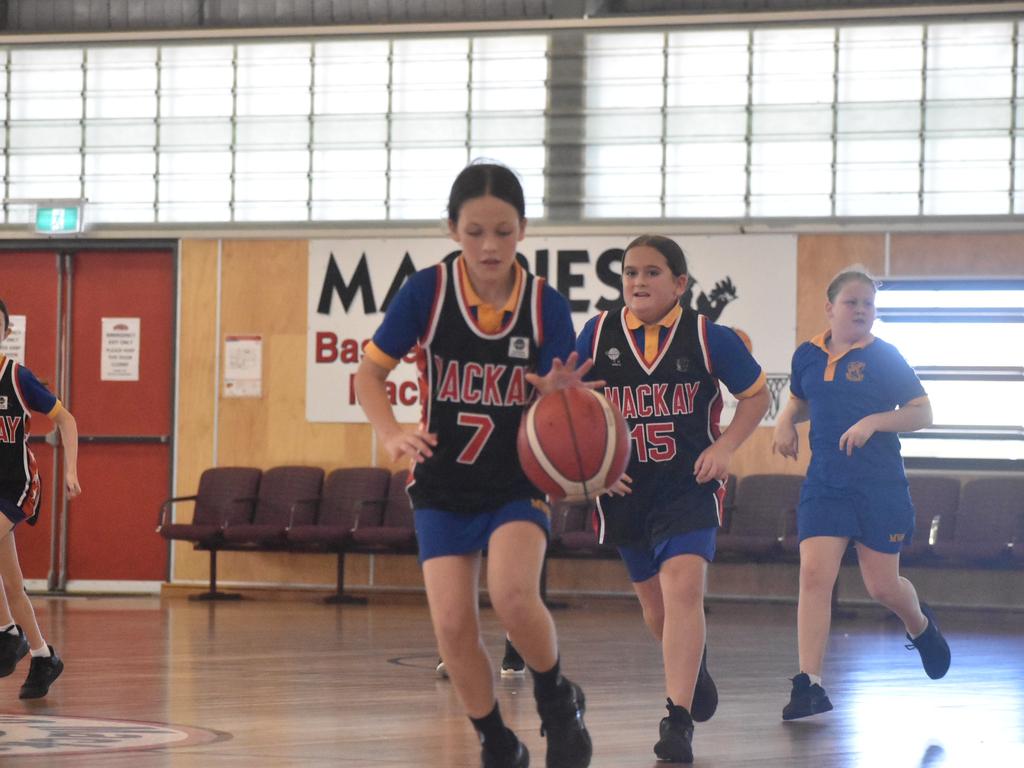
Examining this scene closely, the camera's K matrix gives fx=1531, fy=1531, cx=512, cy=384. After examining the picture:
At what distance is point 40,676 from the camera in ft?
20.2

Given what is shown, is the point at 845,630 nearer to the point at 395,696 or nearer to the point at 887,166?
the point at 887,166

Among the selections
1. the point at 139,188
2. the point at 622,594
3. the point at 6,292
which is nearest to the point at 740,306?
the point at 622,594

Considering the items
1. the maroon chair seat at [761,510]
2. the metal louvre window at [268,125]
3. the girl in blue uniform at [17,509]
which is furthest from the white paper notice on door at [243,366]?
the girl in blue uniform at [17,509]

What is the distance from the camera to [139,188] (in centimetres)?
1383

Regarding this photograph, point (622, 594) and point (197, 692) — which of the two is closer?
point (197, 692)

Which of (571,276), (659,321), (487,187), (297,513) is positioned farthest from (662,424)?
(297,513)

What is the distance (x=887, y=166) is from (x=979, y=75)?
1.03m

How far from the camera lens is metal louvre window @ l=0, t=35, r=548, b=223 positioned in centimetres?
1329

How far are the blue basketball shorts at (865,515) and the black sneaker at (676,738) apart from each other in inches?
57.6

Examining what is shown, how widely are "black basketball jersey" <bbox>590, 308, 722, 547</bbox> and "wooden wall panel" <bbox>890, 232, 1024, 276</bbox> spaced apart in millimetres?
7835

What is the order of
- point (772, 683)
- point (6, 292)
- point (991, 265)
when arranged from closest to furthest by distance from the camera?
1. point (772, 683)
2. point (991, 265)
3. point (6, 292)

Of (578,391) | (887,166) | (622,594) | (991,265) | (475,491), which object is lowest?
(622,594)

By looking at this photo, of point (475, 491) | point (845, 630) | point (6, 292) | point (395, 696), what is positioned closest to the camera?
point (475, 491)

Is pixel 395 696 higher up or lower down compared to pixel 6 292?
lower down
